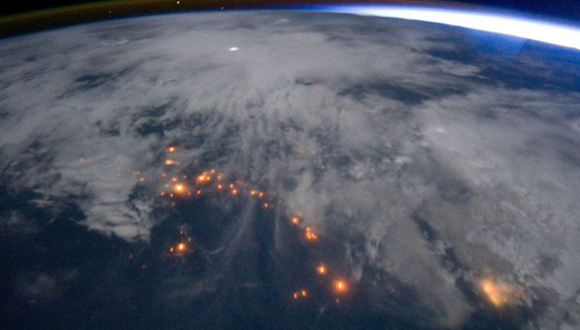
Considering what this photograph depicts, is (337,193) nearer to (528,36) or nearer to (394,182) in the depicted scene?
(394,182)

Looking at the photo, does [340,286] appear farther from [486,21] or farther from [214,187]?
[486,21]

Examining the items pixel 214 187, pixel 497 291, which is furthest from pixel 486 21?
pixel 214 187

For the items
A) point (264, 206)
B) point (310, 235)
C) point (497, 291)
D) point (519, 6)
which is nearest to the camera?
point (497, 291)

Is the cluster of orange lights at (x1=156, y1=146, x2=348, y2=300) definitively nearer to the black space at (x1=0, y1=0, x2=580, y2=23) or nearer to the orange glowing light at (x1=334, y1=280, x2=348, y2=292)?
the orange glowing light at (x1=334, y1=280, x2=348, y2=292)

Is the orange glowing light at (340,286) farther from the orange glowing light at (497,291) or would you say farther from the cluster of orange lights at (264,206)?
the orange glowing light at (497,291)

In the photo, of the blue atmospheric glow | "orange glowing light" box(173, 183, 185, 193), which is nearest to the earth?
"orange glowing light" box(173, 183, 185, 193)

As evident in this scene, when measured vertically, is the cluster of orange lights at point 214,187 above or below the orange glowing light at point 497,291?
above

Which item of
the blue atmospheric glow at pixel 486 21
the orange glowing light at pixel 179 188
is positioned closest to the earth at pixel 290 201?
the orange glowing light at pixel 179 188
